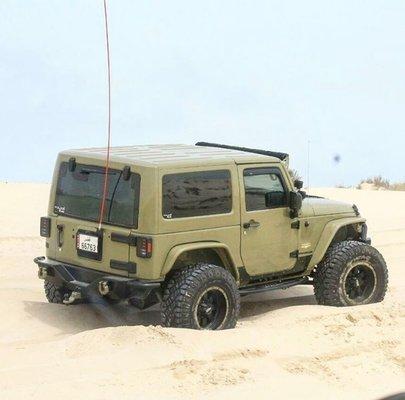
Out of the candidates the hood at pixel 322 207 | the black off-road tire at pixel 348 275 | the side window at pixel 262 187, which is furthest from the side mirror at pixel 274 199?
the black off-road tire at pixel 348 275

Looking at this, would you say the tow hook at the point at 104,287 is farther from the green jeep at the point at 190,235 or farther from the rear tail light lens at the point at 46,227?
the rear tail light lens at the point at 46,227

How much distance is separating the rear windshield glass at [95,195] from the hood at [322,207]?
85.8 inches

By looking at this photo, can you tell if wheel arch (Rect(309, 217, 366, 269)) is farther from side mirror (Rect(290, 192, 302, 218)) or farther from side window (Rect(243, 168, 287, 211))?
side window (Rect(243, 168, 287, 211))

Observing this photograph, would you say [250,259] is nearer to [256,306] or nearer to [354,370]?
[256,306]

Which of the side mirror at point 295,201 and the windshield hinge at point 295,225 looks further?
the windshield hinge at point 295,225

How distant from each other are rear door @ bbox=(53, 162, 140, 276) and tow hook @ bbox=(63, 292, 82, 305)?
313mm

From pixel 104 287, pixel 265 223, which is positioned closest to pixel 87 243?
pixel 104 287

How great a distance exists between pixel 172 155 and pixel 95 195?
0.85 meters

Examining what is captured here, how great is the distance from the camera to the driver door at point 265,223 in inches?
428

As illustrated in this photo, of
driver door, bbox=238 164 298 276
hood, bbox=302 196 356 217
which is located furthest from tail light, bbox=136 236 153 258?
hood, bbox=302 196 356 217

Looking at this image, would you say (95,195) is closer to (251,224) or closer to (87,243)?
(87,243)

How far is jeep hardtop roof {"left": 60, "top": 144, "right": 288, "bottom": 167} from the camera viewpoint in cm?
1031

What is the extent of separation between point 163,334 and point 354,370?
170cm

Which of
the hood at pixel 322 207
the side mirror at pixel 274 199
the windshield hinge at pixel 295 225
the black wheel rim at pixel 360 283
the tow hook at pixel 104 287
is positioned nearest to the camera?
the tow hook at pixel 104 287
